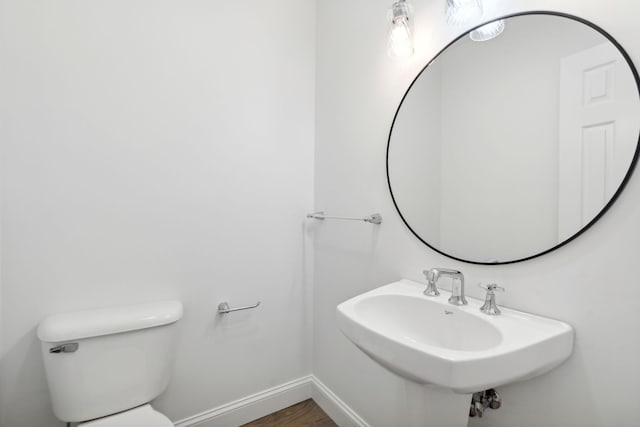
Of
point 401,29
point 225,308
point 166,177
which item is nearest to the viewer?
point 401,29

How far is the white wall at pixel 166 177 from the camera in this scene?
1.13 m

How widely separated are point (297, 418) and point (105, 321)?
3.71ft

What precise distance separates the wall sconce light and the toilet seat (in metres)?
1.65

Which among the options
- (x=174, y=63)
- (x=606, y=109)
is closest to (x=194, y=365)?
(x=174, y=63)

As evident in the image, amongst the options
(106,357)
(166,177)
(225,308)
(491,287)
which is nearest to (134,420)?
A: (106,357)

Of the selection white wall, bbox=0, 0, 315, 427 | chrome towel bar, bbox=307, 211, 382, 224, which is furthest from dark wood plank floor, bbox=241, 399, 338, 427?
chrome towel bar, bbox=307, 211, 382, 224

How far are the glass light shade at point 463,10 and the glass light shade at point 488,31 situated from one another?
0.05 m

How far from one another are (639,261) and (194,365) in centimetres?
169

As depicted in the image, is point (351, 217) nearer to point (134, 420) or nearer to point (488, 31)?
point (488, 31)

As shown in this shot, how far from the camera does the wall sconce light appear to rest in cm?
112

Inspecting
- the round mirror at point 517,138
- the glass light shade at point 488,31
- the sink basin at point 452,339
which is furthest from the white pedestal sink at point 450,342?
the glass light shade at point 488,31

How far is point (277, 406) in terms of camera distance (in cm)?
169

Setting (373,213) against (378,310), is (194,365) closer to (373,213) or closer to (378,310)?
(378,310)

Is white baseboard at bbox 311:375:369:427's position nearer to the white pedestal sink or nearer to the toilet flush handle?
the white pedestal sink
